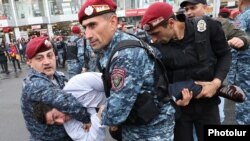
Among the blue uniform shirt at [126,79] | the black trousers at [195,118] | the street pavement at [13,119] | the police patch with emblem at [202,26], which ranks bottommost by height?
the street pavement at [13,119]

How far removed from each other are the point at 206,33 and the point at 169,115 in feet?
2.67

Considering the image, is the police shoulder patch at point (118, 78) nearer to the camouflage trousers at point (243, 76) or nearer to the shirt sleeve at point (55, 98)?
the shirt sleeve at point (55, 98)

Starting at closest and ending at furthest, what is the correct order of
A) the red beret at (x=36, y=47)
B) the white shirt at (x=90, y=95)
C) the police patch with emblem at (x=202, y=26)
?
1. the white shirt at (x=90, y=95)
2. the red beret at (x=36, y=47)
3. the police patch with emblem at (x=202, y=26)

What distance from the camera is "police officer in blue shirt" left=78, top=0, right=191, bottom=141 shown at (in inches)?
65.1

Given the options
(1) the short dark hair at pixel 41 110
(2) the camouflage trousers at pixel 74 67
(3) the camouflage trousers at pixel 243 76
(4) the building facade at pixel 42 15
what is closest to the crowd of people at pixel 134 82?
(1) the short dark hair at pixel 41 110

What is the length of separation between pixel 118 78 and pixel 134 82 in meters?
0.09

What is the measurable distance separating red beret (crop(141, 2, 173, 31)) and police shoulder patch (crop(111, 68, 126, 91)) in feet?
1.92

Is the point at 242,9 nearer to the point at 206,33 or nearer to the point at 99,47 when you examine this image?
the point at 206,33

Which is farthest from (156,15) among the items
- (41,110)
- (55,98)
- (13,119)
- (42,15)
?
(42,15)

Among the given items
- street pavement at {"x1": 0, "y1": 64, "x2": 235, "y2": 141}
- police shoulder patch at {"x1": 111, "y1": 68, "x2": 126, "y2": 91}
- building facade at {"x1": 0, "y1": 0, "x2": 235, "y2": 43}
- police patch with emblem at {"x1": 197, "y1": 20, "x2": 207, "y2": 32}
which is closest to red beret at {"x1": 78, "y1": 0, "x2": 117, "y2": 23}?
police shoulder patch at {"x1": 111, "y1": 68, "x2": 126, "y2": 91}

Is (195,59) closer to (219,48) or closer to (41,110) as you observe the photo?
(219,48)

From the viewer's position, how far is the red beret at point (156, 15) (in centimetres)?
207

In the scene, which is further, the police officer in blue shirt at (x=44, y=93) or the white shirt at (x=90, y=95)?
the police officer in blue shirt at (x=44, y=93)

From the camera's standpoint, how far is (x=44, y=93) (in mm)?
2055
